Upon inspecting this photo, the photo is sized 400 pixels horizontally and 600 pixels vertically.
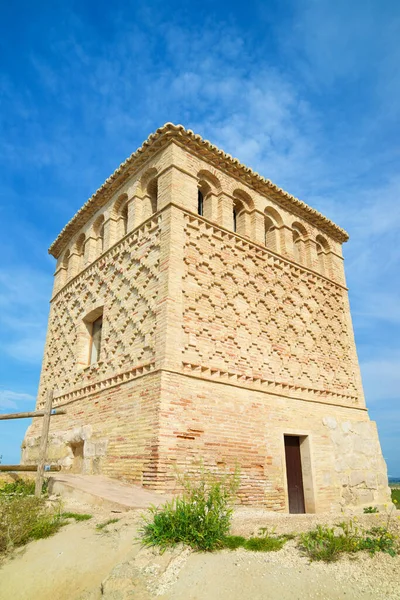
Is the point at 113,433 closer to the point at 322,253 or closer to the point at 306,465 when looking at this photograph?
the point at 306,465

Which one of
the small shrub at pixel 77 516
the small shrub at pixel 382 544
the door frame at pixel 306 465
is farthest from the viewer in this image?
the door frame at pixel 306 465

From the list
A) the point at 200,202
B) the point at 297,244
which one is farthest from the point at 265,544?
the point at 297,244

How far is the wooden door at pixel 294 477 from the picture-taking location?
30.7 feet

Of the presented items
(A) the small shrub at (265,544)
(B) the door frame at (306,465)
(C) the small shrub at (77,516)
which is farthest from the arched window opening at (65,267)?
(A) the small shrub at (265,544)

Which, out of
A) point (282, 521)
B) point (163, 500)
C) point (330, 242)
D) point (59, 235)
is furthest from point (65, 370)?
point (330, 242)

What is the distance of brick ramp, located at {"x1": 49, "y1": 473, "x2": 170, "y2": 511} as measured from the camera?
5914 mm

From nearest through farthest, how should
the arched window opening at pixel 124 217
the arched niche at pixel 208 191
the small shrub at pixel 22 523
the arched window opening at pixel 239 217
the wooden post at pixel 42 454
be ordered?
the small shrub at pixel 22 523
the wooden post at pixel 42 454
the arched niche at pixel 208 191
the arched window opening at pixel 239 217
the arched window opening at pixel 124 217

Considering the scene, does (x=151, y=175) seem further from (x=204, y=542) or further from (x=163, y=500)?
(x=204, y=542)

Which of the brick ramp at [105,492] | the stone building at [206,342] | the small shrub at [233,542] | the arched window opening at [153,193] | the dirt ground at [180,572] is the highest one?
the arched window opening at [153,193]

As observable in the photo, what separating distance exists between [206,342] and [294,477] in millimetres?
3763

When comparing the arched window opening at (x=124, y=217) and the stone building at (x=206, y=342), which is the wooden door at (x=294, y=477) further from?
the arched window opening at (x=124, y=217)

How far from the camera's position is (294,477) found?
9500 millimetres

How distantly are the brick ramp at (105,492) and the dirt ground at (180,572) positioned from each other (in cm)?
75

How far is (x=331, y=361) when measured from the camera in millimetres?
11633
